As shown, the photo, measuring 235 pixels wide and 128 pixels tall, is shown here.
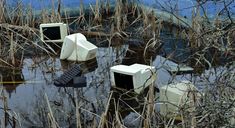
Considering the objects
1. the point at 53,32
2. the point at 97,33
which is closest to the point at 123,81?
the point at 53,32

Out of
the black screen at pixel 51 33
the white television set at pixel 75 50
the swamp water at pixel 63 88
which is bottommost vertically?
the swamp water at pixel 63 88

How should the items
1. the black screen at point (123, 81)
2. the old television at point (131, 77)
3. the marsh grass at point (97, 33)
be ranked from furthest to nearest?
the black screen at point (123, 81) < the old television at point (131, 77) < the marsh grass at point (97, 33)

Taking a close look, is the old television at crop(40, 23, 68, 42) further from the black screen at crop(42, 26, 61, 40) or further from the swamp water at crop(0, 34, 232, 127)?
the swamp water at crop(0, 34, 232, 127)

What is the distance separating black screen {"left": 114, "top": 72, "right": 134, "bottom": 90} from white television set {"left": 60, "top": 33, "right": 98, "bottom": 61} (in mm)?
801

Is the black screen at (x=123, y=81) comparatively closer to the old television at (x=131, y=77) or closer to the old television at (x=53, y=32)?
the old television at (x=131, y=77)

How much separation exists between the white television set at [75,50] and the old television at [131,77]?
80 centimetres

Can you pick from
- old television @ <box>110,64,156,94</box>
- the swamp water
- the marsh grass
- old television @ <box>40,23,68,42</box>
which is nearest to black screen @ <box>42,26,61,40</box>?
old television @ <box>40,23,68,42</box>

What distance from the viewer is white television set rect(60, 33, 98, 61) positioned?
4.77m

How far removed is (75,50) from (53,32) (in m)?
0.69

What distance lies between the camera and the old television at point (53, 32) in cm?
530

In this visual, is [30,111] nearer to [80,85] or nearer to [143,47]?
[80,85]

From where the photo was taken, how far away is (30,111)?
3.60 meters

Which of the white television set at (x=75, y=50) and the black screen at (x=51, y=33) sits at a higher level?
the black screen at (x=51, y=33)

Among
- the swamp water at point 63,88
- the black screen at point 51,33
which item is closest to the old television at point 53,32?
the black screen at point 51,33
